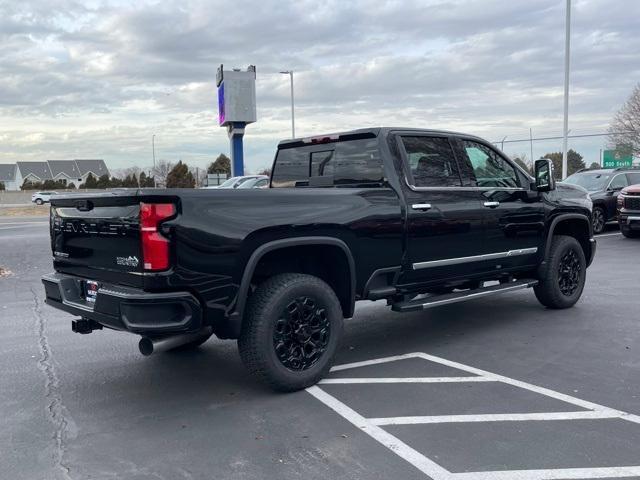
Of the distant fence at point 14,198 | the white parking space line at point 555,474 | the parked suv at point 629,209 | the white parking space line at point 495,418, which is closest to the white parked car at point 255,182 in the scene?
the parked suv at point 629,209

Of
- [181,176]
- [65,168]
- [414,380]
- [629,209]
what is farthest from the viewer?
[65,168]

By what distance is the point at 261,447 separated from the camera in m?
3.77

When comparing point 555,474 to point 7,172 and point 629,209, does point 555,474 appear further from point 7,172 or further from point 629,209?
point 7,172

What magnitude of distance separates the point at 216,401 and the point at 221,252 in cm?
117

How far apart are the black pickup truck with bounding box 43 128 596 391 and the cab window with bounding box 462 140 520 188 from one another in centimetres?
2

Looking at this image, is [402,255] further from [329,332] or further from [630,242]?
[630,242]

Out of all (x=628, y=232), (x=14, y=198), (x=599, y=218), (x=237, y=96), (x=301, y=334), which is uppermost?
(x=237, y=96)

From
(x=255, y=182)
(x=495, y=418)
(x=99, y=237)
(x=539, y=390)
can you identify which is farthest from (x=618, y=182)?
(x=99, y=237)

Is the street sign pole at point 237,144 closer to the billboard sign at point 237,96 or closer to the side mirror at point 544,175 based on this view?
the billboard sign at point 237,96

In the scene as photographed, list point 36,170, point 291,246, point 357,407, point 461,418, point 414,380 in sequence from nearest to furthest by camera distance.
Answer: point 461,418, point 357,407, point 291,246, point 414,380, point 36,170

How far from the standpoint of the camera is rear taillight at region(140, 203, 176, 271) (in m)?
4.02

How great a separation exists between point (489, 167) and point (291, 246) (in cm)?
279

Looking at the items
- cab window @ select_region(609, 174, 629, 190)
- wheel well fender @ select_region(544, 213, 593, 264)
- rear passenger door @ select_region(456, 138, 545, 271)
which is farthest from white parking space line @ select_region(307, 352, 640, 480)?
cab window @ select_region(609, 174, 629, 190)

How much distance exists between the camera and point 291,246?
463 cm
